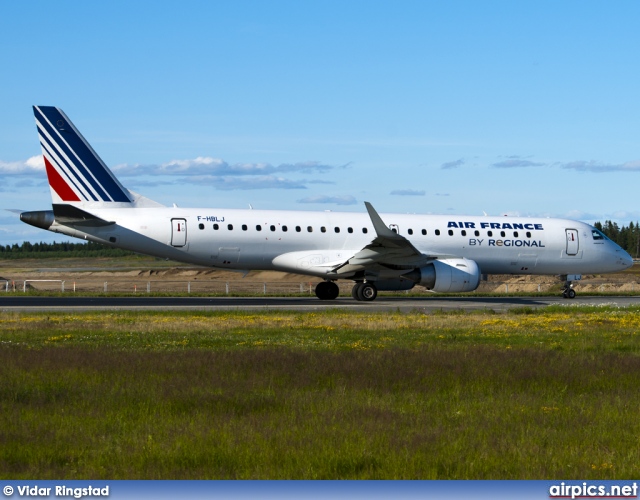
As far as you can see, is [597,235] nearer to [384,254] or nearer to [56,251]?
[384,254]

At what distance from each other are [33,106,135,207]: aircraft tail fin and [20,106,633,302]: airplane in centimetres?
4

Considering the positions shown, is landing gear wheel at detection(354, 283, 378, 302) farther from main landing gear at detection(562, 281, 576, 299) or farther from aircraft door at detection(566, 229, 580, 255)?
main landing gear at detection(562, 281, 576, 299)

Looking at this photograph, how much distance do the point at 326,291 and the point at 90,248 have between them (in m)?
136

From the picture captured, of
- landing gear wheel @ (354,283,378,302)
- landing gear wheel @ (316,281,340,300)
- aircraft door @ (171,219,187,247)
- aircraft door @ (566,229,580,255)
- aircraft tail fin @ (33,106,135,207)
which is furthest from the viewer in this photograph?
Result: aircraft door @ (566,229,580,255)

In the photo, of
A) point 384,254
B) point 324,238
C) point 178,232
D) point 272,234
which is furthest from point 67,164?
point 384,254

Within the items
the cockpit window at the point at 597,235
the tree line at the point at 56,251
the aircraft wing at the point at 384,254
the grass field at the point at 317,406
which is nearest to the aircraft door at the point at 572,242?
the cockpit window at the point at 597,235

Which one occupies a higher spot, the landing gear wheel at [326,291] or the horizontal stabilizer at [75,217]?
the horizontal stabilizer at [75,217]

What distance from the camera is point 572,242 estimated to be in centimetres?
3997

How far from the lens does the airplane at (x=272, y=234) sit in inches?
1344

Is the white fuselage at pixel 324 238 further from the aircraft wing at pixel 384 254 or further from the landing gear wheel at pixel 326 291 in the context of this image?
the landing gear wheel at pixel 326 291

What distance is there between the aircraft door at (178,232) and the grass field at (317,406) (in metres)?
13.6

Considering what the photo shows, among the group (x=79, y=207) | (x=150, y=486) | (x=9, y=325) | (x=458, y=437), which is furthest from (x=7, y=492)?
(x=79, y=207)

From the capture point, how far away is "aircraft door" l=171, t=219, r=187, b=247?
34375mm

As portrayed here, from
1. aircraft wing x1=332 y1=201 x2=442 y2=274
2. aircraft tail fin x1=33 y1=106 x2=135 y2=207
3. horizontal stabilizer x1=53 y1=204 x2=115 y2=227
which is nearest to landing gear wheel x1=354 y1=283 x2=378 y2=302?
aircraft wing x1=332 y1=201 x2=442 y2=274
